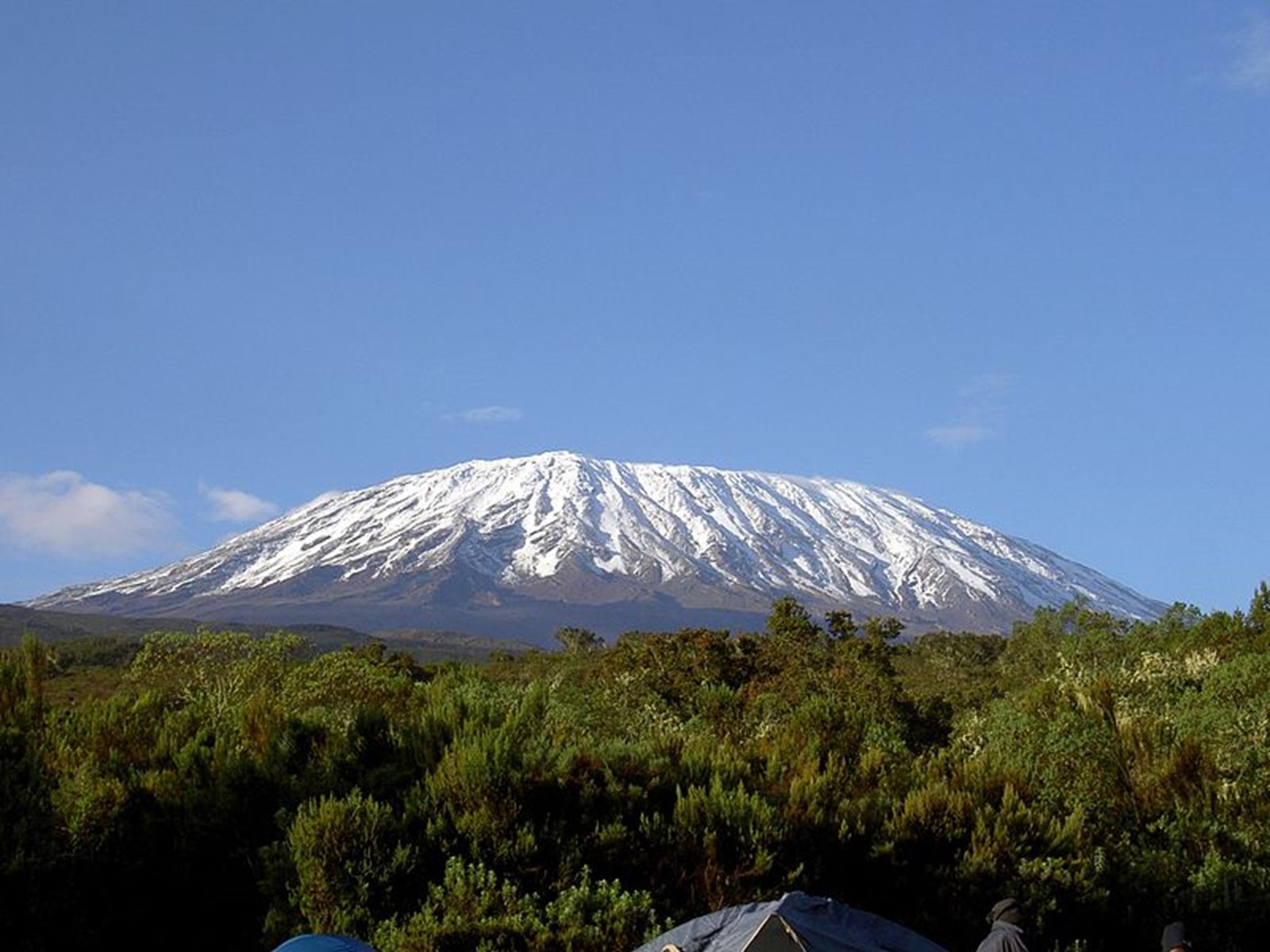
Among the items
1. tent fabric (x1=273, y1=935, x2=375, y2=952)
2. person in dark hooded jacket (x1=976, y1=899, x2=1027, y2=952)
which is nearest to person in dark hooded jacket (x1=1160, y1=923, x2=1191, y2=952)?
person in dark hooded jacket (x1=976, y1=899, x2=1027, y2=952)

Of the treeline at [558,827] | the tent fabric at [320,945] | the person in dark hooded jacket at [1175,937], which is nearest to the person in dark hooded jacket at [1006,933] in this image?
the person in dark hooded jacket at [1175,937]

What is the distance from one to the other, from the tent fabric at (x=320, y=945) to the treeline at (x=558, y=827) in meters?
2.23

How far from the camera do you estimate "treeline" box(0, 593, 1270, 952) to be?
11469 mm

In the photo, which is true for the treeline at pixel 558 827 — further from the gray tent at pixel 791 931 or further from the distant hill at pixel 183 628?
the distant hill at pixel 183 628

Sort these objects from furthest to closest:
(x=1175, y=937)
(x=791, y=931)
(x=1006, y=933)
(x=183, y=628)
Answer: (x=183, y=628), (x=1175, y=937), (x=1006, y=933), (x=791, y=931)

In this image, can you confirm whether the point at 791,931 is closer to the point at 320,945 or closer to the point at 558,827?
the point at 320,945

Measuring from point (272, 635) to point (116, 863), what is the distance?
509 inches

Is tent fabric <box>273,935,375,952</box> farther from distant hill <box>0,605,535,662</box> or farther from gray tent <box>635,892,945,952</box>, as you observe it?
distant hill <box>0,605,535,662</box>

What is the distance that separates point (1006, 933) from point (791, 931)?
1854 mm

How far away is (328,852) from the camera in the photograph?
11.7m

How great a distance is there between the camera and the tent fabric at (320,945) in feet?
27.5

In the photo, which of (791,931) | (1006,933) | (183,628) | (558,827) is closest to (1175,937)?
(1006,933)

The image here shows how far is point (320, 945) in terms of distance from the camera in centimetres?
844

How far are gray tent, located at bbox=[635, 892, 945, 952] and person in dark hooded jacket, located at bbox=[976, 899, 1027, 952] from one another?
67 centimetres
